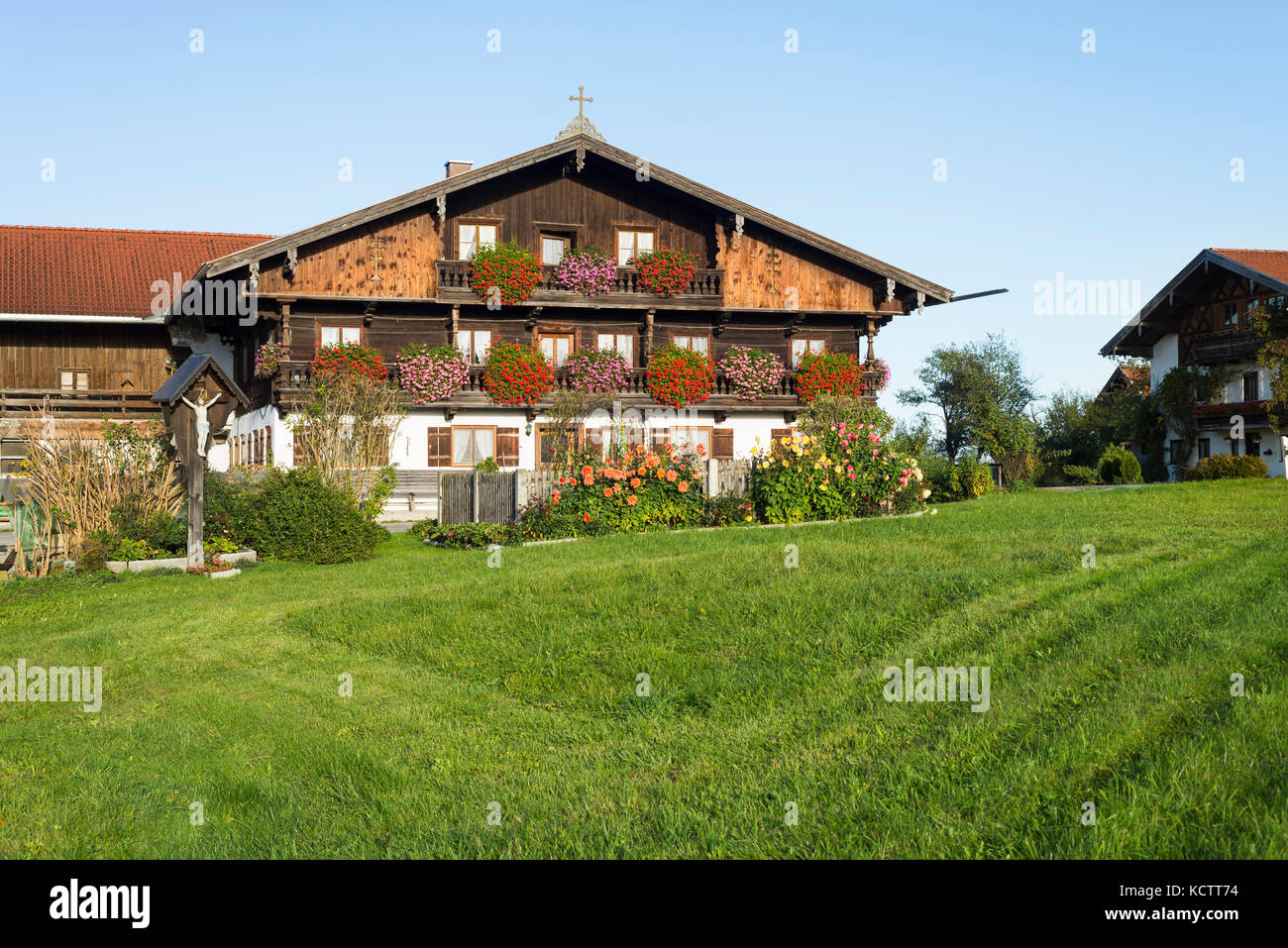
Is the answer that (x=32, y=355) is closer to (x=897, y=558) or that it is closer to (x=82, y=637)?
(x=82, y=637)

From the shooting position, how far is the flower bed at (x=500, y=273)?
95.5 ft

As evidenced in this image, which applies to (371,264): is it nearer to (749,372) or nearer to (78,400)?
(78,400)

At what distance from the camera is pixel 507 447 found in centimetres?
2998

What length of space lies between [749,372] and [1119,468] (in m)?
16.1

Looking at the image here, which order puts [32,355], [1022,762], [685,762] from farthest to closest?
1. [32,355]
2. [685,762]
3. [1022,762]

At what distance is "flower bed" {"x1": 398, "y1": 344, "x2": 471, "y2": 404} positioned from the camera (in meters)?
28.3

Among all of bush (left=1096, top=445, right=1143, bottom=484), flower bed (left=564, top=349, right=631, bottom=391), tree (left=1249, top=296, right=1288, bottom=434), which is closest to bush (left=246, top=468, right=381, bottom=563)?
flower bed (left=564, top=349, right=631, bottom=391)

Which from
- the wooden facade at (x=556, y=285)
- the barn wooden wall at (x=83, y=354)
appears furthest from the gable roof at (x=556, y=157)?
the barn wooden wall at (x=83, y=354)

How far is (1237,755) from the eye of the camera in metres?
5.37

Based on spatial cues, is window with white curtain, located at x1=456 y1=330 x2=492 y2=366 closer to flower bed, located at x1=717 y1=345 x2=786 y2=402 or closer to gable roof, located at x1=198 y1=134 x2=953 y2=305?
gable roof, located at x1=198 y1=134 x2=953 y2=305

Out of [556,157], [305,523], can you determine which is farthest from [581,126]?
[305,523]

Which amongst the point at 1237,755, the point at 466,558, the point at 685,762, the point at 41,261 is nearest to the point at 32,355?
the point at 41,261

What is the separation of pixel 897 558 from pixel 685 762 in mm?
6171

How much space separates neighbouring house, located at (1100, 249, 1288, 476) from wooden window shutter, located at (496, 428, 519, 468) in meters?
26.5
